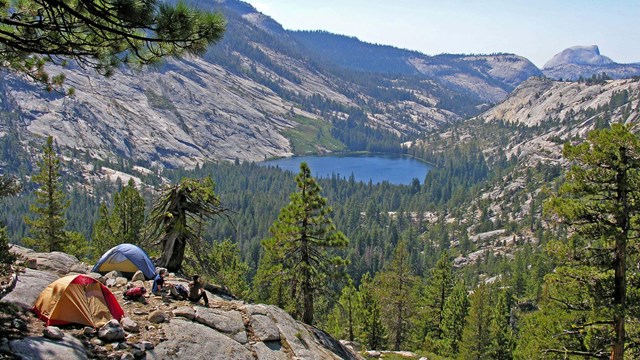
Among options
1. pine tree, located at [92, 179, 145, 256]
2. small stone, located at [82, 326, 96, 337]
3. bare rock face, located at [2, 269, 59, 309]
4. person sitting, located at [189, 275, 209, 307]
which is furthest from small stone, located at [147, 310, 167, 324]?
pine tree, located at [92, 179, 145, 256]

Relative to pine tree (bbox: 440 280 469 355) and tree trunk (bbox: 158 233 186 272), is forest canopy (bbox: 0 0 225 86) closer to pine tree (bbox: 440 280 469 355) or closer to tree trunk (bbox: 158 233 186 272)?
tree trunk (bbox: 158 233 186 272)

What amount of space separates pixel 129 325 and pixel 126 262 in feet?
29.7

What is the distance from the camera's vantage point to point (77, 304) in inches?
692

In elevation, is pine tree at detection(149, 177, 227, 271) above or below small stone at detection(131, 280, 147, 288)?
above

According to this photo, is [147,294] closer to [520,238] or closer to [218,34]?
[218,34]

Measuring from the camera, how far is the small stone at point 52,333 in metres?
15.2

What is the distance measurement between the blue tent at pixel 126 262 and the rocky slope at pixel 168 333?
1.39 meters

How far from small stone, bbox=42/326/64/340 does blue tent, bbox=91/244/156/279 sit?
10.0 m

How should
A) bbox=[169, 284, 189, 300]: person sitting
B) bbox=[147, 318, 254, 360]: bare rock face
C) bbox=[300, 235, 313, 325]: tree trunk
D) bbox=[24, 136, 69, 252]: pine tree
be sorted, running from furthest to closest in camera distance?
bbox=[24, 136, 69, 252]: pine tree → bbox=[300, 235, 313, 325]: tree trunk → bbox=[169, 284, 189, 300]: person sitting → bbox=[147, 318, 254, 360]: bare rock face

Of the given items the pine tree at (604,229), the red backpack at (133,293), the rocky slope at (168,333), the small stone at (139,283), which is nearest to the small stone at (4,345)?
the rocky slope at (168,333)

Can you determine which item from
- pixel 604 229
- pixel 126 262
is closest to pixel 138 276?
pixel 126 262

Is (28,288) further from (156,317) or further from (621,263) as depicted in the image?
(621,263)

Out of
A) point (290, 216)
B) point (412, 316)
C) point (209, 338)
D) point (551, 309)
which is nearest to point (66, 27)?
point (209, 338)

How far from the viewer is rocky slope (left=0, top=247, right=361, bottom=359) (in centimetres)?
1516
